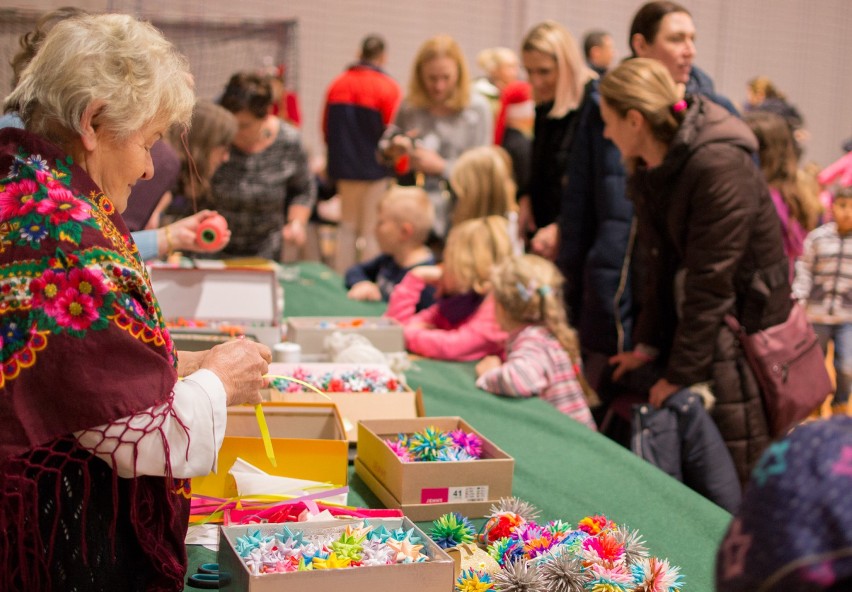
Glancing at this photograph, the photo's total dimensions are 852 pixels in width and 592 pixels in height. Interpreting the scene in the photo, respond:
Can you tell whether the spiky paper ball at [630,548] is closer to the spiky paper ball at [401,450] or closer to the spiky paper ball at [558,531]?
the spiky paper ball at [558,531]

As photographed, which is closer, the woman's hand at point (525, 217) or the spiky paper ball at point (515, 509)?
the spiky paper ball at point (515, 509)

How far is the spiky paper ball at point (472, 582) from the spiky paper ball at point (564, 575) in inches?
3.3

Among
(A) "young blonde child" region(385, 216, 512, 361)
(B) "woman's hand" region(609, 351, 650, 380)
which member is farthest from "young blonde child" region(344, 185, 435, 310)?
(B) "woman's hand" region(609, 351, 650, 380)

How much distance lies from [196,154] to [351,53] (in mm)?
5911

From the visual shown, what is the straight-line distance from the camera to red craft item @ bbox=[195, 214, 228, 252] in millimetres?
2592

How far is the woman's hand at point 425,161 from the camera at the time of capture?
483 centimetres

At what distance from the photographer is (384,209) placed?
4.12 meters

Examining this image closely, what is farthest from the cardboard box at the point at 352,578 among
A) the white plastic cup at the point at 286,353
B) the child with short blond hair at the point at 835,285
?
the child with short blond hair at the point at 835,285

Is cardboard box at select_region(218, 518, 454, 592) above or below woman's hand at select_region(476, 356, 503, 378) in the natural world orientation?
above

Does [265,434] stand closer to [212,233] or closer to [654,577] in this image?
[654,577]

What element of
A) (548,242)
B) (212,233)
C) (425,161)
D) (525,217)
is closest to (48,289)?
(212,233)

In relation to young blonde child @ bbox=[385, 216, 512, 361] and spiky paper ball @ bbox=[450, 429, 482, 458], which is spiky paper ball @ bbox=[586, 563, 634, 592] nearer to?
spiky paper ball @ bbox=[450, 429, 482, 458]

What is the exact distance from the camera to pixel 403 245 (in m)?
4.16

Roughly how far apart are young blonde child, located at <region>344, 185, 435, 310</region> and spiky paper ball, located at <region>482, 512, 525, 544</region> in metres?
A: 2.53
